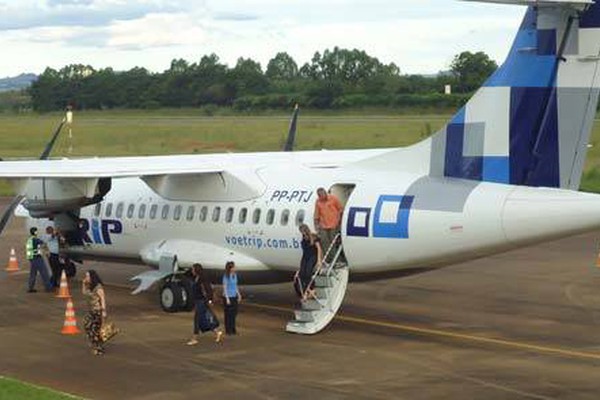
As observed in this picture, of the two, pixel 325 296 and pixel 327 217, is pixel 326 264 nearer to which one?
pixel 325 296

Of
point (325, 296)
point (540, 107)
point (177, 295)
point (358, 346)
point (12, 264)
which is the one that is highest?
point (540, 107)

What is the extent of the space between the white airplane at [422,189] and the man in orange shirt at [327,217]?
0.20 m

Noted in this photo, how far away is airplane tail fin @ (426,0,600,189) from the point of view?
16.9m

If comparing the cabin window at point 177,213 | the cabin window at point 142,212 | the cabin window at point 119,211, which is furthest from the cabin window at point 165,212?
the cabin window at point 119,211

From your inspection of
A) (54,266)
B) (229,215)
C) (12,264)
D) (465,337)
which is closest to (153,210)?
(229,215)

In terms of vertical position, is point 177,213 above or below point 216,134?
above

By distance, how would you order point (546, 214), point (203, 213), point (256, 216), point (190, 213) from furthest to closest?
point (190, 213), point (203, 213), point (256, 216), point (546, 214)

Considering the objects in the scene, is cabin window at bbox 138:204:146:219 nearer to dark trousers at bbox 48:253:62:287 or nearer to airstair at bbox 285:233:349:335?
dark trousers at bbox 48:253:62:287

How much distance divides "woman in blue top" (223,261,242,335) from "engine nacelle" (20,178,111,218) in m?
5.26

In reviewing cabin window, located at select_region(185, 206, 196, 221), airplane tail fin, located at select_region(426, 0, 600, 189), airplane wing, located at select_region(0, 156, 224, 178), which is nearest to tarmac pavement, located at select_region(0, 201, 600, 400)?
cabin window, located at select_region(185, 206, 196, 221)

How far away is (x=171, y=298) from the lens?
20.9 meters

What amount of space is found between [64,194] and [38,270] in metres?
1.96

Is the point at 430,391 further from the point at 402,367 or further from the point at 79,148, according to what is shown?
the point at 79,148

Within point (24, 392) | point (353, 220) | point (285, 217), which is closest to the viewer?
point (24, 392)
